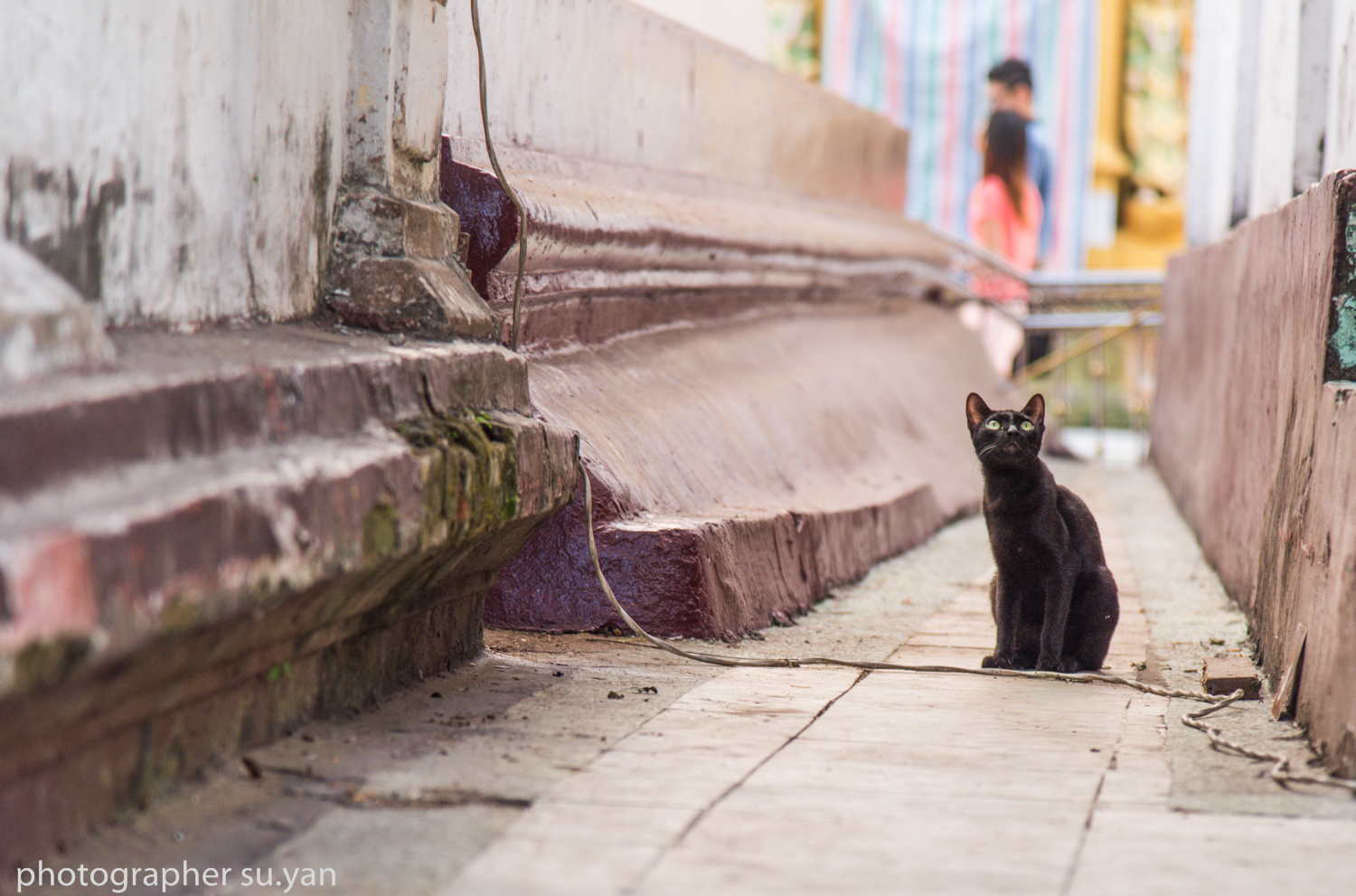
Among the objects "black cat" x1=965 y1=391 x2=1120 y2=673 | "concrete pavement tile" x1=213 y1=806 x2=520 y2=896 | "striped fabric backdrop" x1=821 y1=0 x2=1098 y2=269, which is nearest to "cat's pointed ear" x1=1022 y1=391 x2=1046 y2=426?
"black cat" x1=965 y1=391 x2=1120 y2=673

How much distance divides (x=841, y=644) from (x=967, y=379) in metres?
5.29

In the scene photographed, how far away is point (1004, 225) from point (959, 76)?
136cm

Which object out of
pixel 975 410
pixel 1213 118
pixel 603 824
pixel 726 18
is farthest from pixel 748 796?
pixel 726 18

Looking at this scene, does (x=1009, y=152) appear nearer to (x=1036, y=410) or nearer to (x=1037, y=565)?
(x=1036, y=410)

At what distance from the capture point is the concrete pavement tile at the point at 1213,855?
1989 mm

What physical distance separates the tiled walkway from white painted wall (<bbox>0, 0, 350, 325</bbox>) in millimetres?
1121

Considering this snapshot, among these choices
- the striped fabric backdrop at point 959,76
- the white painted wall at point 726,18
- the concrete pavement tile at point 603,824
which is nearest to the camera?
the concrete pavement tile at point 603,824

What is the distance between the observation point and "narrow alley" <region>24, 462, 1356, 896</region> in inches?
79.7

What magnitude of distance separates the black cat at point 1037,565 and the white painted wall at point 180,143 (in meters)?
1.66

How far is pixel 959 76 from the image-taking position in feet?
39.7

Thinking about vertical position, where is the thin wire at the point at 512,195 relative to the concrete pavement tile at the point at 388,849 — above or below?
above

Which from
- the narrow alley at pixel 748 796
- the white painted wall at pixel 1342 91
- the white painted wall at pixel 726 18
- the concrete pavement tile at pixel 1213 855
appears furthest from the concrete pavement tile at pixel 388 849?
the white painted wall at pixel 726 18

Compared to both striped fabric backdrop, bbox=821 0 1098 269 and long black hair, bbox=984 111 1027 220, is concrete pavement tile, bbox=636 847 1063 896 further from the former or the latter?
striped fabric backdrop, bbox=821 0 1098 269

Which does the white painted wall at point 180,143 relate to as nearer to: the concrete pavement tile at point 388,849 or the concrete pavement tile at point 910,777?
the concrete pavement tile at point 388,849
